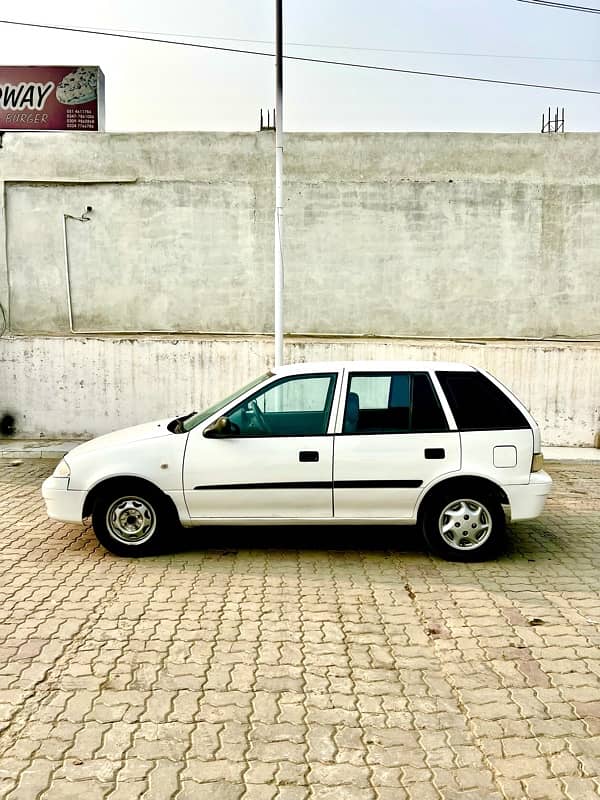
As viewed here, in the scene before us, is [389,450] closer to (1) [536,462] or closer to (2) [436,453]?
(2) [436,453]

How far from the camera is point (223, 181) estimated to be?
13422 mm

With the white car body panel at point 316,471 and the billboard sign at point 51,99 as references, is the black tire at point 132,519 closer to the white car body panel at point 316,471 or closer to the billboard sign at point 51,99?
the white car body panel at point 316,471

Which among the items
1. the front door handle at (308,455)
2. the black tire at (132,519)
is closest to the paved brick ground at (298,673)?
the black tire at (132,519)

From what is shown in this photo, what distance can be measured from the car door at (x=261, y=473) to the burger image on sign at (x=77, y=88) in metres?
10.1

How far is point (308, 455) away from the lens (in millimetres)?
6137

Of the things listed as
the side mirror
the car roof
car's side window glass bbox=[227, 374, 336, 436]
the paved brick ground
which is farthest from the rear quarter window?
the side mirror

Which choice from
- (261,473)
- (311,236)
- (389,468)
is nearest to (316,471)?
(261,473)

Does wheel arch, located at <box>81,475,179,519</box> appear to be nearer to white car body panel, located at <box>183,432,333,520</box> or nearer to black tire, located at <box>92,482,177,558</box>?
black tire, located at <box>92,482,177,558</box>

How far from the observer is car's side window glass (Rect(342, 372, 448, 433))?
20.4 ft

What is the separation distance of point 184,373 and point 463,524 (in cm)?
746

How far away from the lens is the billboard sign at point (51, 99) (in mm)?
13766

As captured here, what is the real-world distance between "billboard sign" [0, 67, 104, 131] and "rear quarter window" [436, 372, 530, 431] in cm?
1040

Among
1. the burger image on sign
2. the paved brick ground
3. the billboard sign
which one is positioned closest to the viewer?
the paved brick ground

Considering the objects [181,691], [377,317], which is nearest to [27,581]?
[181,691]
